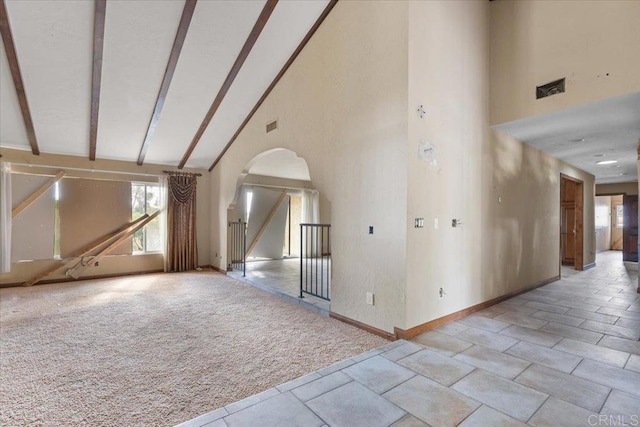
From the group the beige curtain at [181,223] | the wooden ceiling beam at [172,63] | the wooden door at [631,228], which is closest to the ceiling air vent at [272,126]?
the wooden ceiling beam at [172,63]

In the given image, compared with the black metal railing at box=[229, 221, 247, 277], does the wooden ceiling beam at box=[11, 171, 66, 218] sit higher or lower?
higher

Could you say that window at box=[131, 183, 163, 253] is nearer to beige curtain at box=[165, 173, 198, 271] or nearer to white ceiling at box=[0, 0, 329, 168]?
beige curtain at box=[165, 173, 198, 271]

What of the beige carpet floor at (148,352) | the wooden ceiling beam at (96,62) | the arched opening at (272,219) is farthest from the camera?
the arched opening at (272,219)

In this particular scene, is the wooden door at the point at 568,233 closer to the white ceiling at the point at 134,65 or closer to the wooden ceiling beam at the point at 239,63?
the white ceiling at the point at 134,65

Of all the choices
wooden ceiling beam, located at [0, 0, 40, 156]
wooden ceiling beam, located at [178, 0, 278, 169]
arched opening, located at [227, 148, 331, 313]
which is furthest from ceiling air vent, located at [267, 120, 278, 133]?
wooden ceiling beam, located at [0, 0, 40, 156]

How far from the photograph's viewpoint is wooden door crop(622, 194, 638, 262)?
8.45m

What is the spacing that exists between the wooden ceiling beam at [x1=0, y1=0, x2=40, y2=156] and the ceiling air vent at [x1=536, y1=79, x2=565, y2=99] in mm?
6040

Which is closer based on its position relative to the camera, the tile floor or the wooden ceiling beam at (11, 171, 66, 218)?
the tile floor

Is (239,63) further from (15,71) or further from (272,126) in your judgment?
(15,71)

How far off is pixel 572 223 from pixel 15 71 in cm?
1140

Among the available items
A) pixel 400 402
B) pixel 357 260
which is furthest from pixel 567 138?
pixel 400 402

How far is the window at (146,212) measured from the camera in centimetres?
698

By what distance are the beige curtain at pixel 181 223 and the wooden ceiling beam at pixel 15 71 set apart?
94.5 inches

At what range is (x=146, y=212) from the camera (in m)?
7.07
